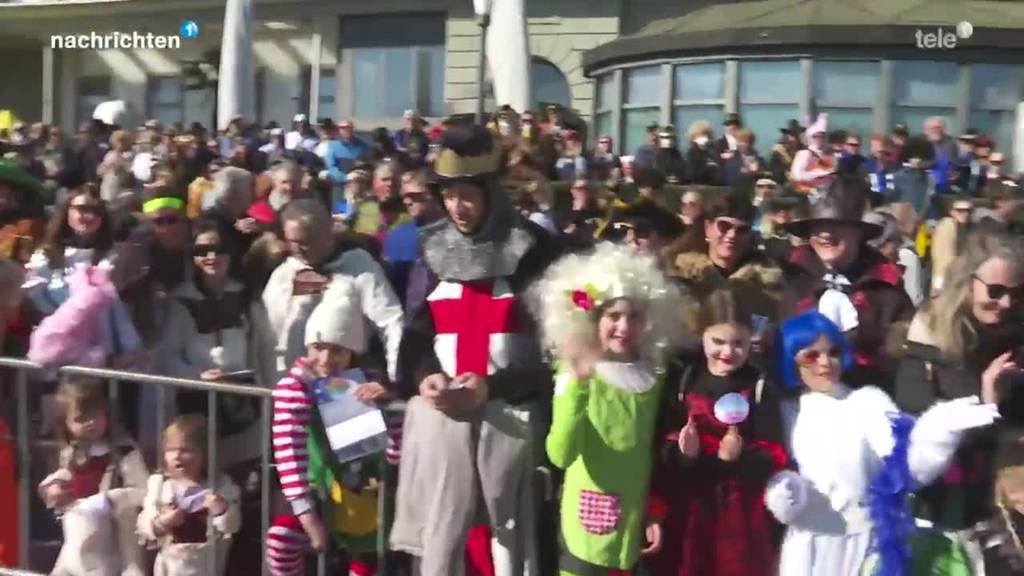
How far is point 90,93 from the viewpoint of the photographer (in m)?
29.7

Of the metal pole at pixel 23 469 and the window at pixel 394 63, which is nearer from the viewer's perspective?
the metal pole at pixel 23 469

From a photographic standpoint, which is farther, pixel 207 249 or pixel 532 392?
pixel 207 249

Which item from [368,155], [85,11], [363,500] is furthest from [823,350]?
[85,11]

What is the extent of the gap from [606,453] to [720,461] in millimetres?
358

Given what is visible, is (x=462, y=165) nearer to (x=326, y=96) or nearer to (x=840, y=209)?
(x=840, y=209)

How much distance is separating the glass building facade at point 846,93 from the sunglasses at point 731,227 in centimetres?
1259

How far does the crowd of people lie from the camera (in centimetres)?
396

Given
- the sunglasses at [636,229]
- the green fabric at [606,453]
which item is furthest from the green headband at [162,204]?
the green fabric at [606,453]

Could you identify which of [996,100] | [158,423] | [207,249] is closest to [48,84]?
[996,100]

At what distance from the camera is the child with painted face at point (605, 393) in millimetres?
4055

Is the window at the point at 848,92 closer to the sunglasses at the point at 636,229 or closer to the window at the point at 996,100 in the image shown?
the window at the point at 996,100

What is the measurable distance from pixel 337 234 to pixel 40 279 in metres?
1.30

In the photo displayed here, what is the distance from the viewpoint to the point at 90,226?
5.82 meters

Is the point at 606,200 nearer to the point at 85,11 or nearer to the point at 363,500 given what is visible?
the point at 363,500
